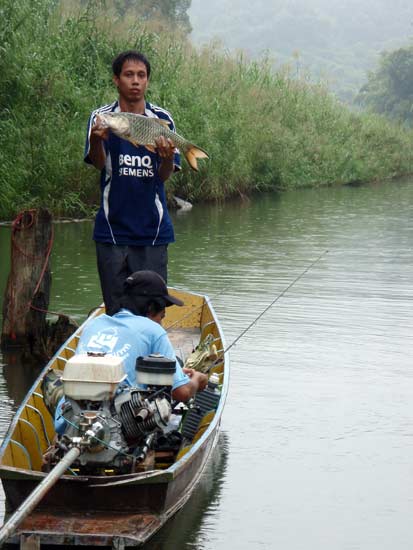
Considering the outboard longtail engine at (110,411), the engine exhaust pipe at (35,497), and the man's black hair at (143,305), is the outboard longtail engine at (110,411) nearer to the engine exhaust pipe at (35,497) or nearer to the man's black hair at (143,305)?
the engine exhaust pipe at (35,497)

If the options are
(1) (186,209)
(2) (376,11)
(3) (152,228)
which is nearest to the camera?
(3) (152,228)

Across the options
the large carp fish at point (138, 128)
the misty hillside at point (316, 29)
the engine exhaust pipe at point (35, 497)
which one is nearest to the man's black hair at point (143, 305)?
the engine exhaust pipe at point (35, 497)

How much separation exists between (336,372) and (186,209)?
13.2 metres

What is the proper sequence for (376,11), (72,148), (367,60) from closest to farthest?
(72,148) < (367,60) < (376,11)

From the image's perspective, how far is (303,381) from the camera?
8.52m

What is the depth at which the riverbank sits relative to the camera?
58.3ft

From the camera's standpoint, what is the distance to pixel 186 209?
2184cm

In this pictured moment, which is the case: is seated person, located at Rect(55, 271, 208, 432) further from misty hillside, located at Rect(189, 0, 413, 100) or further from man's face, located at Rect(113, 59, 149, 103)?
misty hillside, located at Rect(189, 0, 413, 100)

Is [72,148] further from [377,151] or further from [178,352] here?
[377,151]

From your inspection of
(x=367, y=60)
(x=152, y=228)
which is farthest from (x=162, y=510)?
(x=367, y=60)

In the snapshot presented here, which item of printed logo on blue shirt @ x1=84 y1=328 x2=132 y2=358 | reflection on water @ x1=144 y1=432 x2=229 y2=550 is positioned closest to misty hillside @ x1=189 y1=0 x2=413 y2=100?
reflection on water @ x1=144 y1=432 x2=229 y2=550

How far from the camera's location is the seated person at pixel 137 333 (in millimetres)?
5469

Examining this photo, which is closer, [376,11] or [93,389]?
[93,389]

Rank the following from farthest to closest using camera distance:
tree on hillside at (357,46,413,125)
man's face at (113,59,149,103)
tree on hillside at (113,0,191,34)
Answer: tree on hillside at (357,46,413,125) < tree on hillside at (113,0,191,34) < man's face at (113,59,149,103)
